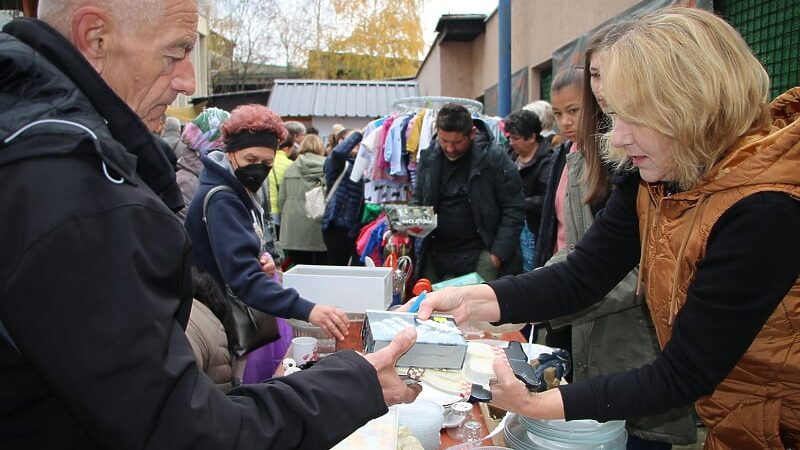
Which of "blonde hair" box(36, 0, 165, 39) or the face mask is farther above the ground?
"blonde hair" box(36, 0, 165, 39)

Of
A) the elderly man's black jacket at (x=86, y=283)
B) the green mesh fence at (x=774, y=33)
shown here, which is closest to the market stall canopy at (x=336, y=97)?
the green mesh fence at (x=774, y=33)

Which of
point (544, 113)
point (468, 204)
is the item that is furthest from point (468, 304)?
point (544, 113)

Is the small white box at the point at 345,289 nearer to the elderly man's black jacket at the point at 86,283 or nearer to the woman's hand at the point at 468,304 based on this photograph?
the woman's hand at the point at 468,304

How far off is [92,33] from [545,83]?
26.7 feet

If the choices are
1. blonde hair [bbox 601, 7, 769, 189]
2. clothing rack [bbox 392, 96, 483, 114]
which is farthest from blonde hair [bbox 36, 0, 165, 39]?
clothing rack [bbox 392, 96, 483, 114]

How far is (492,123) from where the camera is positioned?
5.61 m

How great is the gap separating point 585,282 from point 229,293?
1505 mm

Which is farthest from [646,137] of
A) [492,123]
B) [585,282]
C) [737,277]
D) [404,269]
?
[492,123]

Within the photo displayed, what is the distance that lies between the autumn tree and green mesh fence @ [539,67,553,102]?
20753mm

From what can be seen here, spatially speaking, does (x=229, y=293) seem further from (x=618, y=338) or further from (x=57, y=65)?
(x=57, y=65)

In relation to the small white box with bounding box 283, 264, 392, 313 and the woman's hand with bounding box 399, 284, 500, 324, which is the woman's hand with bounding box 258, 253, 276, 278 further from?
the woman's hand with bounding box 399, 284, 500, 324

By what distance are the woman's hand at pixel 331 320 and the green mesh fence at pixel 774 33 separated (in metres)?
2.83

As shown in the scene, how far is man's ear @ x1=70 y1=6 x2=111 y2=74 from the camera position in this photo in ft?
2.99

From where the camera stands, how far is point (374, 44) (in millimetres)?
28688
